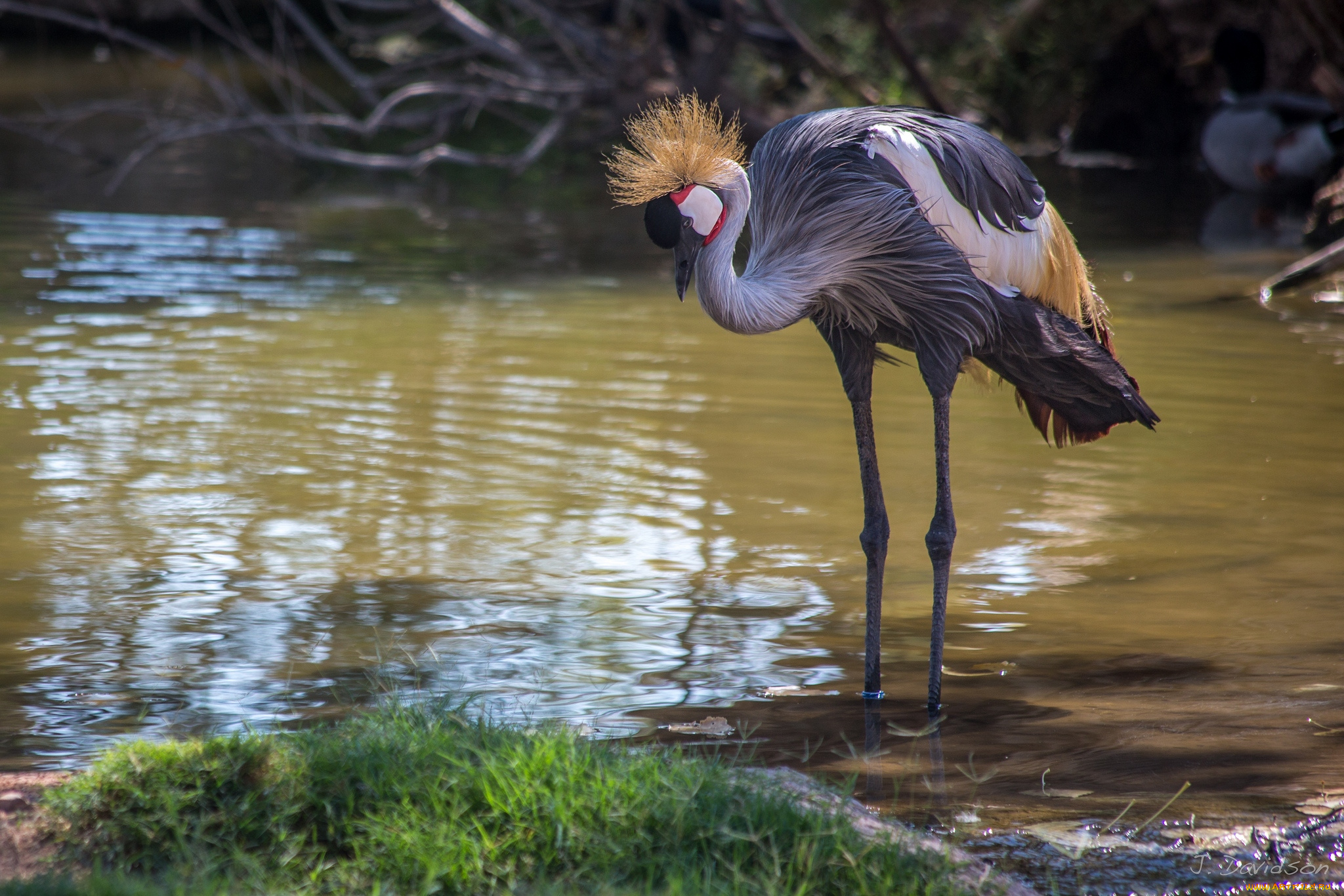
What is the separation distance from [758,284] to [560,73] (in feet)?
38.1

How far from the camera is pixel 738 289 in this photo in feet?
12.7

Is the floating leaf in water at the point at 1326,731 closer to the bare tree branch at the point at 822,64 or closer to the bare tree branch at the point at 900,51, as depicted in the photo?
the bare tree branch at the point at 900,51

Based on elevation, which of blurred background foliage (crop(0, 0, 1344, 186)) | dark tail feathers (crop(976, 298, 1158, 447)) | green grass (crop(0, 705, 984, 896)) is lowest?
green grass (crop(0, 705, 984, 896))

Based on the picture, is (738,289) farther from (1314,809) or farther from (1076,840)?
(1314,809)

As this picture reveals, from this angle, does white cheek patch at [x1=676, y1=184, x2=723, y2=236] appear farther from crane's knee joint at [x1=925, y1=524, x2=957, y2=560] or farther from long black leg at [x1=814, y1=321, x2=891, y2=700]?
crane's knee joint at [x1=925, y1=524, x2=957, y2=560]

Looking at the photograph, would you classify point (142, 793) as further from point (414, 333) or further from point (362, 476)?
point (414, 333)

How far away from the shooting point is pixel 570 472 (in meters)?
6.55

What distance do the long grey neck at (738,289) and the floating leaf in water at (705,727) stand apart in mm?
1091

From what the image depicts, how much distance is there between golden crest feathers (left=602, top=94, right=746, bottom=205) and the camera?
3.91 m

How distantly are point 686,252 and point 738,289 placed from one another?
184mm

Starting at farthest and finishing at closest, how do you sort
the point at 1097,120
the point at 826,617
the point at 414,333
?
the point at 1097,120 < the point at 414,333 < the point at 826,617

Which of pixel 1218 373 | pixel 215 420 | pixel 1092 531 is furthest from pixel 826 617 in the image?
pixel 1218 373

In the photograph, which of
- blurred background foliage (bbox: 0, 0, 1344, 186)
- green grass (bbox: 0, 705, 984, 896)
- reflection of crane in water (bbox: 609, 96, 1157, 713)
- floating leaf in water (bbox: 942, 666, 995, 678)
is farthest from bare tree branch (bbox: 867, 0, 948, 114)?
green grass (bbox: 0, 705, 984, 896)

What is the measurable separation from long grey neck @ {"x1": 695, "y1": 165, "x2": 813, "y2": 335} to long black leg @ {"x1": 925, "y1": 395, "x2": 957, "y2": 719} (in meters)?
0.56
